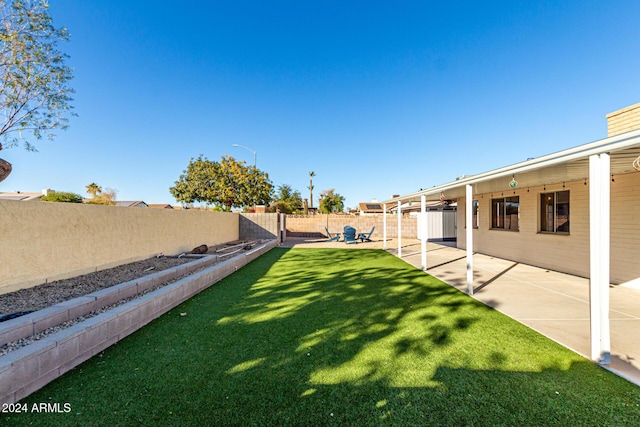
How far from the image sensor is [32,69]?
584 centimetres

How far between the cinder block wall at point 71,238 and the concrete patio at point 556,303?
8.03m

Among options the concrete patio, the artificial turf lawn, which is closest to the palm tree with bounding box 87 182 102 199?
the artificial turf lawn

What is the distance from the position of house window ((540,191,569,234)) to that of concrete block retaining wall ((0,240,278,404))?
10119 millimetres

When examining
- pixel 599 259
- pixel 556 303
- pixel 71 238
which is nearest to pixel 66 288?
pixel 71 238

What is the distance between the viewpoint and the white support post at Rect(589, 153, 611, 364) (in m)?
2.92

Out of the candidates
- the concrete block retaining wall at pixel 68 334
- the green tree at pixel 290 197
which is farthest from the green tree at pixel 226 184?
the concrete block retaining wall at pixel 68 334

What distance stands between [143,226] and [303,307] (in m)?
5.49

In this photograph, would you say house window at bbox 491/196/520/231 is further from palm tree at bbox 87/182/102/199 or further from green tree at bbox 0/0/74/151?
palm tree at bbox 87/182/102/199

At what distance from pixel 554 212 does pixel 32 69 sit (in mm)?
14056

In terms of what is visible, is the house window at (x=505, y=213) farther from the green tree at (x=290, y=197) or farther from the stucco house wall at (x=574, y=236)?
the green tree at (x=290, y=197)

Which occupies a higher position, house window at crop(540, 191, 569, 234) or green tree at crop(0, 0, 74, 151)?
green tree at crop(0, 0, 74, 151)

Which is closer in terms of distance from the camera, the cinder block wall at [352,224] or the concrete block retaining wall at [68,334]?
the concrete block retaining wall at [68,334]

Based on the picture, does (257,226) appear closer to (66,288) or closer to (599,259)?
(66,288)

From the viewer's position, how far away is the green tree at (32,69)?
18.2 feet
